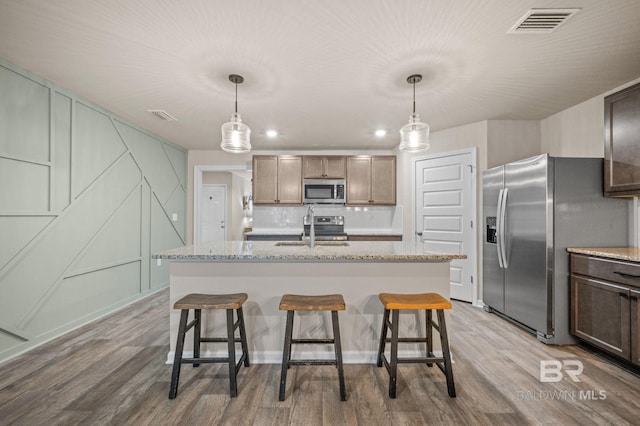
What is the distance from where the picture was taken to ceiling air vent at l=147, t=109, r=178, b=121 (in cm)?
336

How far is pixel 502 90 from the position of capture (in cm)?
282

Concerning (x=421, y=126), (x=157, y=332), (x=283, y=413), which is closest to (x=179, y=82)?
(x=421, y=126)

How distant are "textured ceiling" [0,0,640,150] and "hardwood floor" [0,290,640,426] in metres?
2.37

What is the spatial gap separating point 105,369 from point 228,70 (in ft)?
8.32

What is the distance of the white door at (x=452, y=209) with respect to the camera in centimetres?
379

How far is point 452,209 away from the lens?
13.0 ft

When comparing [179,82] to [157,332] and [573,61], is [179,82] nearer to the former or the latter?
[157,332]

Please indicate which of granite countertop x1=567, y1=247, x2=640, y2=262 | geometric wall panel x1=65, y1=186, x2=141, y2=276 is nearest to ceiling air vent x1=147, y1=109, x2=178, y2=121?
geometric wall panel x1=65, y1=186, x2=141, y2=276

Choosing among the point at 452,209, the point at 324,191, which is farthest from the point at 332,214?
the point at 452,209

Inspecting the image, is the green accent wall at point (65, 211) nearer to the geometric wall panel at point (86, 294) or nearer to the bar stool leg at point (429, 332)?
the geometric wall panel at point (86, 294)

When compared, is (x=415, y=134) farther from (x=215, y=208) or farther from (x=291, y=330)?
(x=215, y=208)

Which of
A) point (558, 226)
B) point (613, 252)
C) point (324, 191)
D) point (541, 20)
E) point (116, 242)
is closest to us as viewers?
point (541, 20)

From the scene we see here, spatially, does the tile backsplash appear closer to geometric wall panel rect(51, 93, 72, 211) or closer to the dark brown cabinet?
geometric wall panel rect(51, 93, 72, 211)

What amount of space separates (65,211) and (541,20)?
4.15 metres
